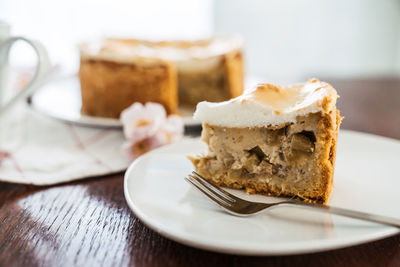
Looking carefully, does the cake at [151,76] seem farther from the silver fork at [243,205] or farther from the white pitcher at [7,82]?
the silver fork at [243,205]

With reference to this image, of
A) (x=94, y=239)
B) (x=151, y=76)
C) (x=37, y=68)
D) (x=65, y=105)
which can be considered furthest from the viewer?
(x=65, y=105)

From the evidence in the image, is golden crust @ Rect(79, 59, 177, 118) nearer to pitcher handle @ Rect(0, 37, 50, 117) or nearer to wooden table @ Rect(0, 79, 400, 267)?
pitcher handle @ Rect(0, 37, 50, 117)

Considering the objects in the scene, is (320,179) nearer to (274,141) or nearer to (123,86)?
(274,141)

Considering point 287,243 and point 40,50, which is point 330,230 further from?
point 40,50

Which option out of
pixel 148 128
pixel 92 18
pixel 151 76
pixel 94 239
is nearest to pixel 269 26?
pixel 92 18

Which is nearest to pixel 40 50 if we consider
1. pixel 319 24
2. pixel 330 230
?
pixel 330 230

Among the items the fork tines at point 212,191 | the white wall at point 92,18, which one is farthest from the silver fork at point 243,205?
the white wall at point 92,18

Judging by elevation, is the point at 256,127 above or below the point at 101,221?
above
